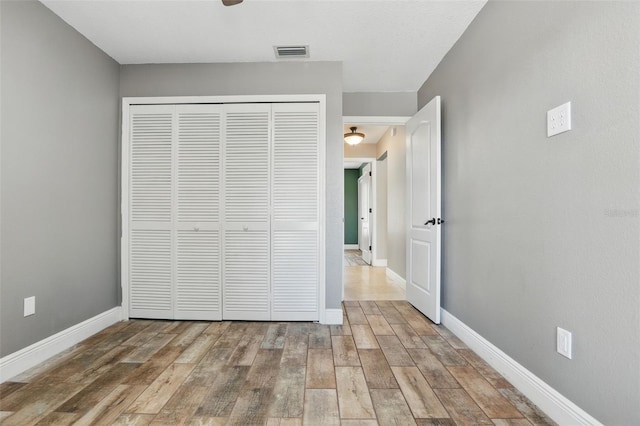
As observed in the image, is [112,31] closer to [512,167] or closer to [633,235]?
[512,167]

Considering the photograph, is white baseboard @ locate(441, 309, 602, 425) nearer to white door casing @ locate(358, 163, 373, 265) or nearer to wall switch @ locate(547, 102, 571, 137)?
wall switch @ locate(547, 102, 571, 137)

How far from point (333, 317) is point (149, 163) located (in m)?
2.27

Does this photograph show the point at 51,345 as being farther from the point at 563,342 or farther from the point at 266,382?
the point at 563,342

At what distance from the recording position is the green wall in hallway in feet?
30.7

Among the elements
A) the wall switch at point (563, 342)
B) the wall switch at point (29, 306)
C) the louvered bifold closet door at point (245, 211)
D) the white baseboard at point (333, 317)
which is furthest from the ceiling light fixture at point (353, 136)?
the wall switch at point (29, 306)

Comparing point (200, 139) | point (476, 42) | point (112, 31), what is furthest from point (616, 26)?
point (112, 31)

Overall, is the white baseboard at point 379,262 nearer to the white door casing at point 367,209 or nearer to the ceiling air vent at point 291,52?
the white door casing at point 367,209

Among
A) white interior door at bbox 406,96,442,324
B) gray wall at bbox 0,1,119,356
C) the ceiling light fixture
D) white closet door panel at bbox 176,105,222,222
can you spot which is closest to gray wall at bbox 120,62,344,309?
white closet door panel at bbox 176,105,222,222

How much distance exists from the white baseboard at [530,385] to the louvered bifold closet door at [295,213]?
4.45 ft

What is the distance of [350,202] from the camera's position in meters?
9.40

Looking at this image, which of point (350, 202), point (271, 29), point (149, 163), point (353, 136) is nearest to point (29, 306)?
point (149, 163)

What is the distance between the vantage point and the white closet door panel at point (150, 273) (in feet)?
9.84

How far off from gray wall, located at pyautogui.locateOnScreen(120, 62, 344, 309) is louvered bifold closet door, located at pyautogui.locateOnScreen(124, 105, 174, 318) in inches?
14.4

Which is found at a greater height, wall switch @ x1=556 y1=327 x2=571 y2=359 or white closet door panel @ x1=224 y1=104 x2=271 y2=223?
white closet door panel @ x1=224 y1=104 x2=271 y2=223
